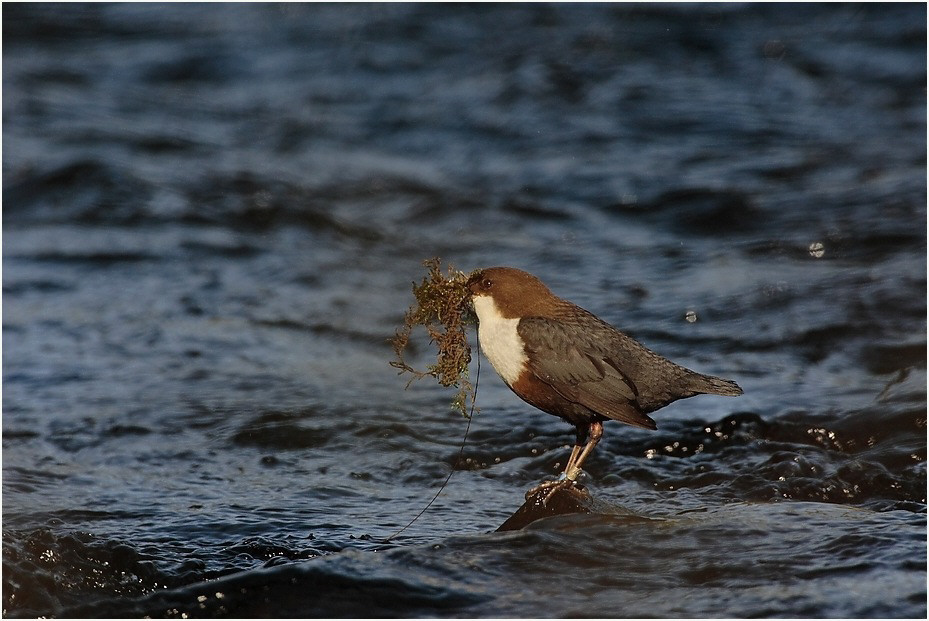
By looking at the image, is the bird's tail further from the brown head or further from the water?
the brown head

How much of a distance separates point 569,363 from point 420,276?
3752mm

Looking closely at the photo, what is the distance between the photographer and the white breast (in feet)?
12.9

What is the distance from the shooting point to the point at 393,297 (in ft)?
23.8

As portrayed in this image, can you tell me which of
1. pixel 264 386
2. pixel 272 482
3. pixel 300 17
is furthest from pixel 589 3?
pixel 272 482

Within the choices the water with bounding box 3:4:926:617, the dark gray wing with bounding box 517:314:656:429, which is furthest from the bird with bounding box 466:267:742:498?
the water with bounding box 3:4:926:617

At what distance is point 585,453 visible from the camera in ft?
13.3

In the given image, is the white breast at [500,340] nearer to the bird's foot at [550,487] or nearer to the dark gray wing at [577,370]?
the dark gray wing at [577,370]

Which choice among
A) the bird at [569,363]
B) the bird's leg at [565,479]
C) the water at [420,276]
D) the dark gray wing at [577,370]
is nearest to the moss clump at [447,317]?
the bird at [569,363]

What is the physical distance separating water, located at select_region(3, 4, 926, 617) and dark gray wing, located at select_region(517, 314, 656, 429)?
1.28 feet

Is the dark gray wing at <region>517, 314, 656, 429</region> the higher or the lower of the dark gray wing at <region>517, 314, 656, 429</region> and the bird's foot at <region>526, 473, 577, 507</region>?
the higher

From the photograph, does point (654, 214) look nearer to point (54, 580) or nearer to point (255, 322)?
point (255, 322)

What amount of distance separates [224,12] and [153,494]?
453 inches

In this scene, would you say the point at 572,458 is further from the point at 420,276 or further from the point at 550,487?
the point at 420,276

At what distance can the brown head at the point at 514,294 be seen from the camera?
13.1ft
